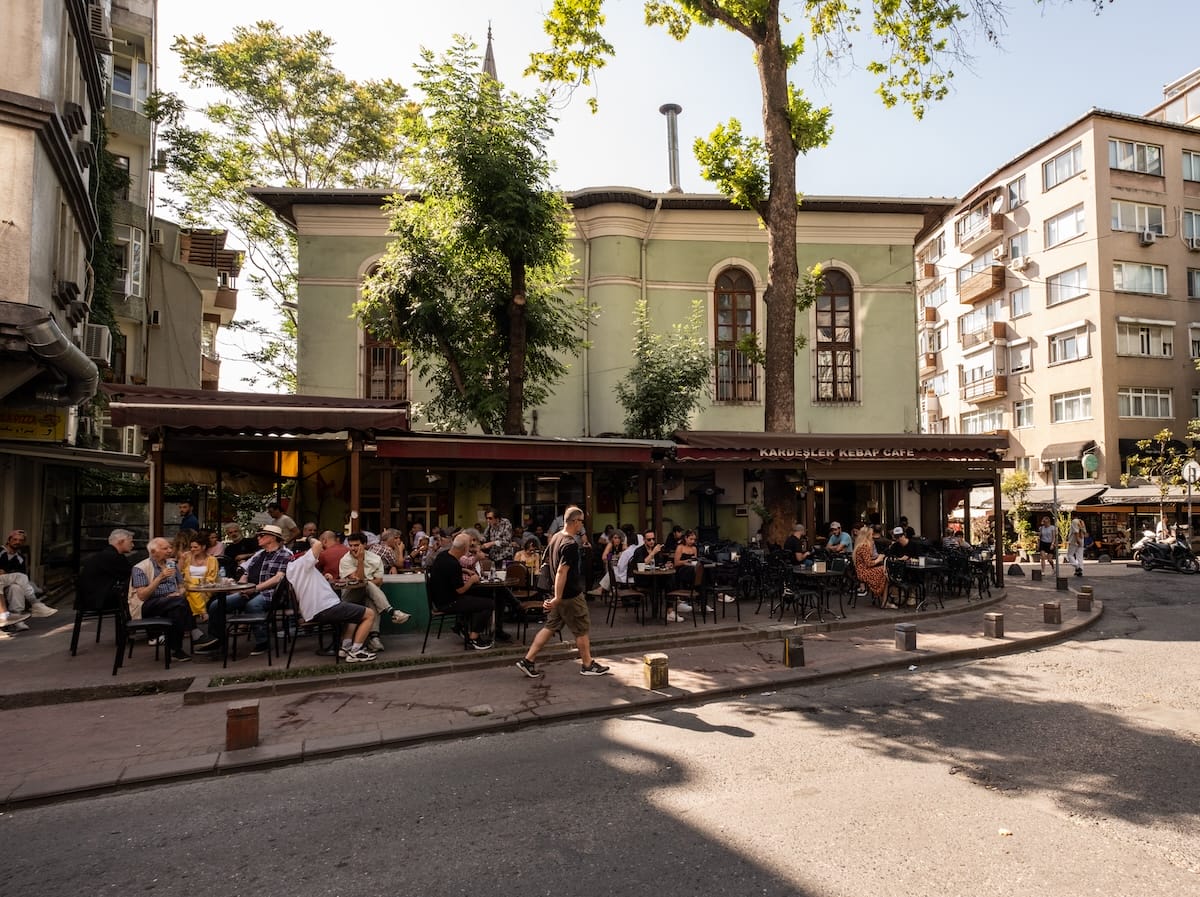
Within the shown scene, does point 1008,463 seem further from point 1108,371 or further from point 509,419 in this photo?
Answer: point 1108,371

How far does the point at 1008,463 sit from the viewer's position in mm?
14289

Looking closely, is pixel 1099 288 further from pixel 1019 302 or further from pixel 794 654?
pixel 794 654

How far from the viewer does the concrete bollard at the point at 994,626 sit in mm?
9367

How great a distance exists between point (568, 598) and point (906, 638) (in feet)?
14.5

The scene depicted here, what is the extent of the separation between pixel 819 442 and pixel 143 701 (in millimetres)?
11330

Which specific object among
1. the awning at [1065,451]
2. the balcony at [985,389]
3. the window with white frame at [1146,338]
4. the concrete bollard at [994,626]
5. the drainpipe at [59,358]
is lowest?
the concrete bollard at [994,626]

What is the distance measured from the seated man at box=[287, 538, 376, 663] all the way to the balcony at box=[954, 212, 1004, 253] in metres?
36.0

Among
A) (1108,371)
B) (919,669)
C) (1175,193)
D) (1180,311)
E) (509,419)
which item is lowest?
(919,669)

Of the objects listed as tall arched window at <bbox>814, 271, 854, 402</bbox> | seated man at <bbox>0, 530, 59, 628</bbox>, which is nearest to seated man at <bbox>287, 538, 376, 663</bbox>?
seated man at <bbox>0, 530, 59, 628</bbox>

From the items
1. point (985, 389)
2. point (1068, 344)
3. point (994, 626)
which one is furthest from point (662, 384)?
point (985, 389)

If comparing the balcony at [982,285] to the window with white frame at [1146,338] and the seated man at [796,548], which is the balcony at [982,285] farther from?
the seated man at [796,548]

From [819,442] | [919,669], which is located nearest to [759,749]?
[919,669]

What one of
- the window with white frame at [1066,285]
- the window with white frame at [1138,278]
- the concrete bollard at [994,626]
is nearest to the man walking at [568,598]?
the concrete bollard at [994,626]

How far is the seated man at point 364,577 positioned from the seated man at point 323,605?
39 centimetres
